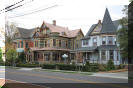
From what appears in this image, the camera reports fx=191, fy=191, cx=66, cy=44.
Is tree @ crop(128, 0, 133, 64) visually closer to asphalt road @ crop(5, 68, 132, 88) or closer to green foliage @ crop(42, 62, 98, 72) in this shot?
asphalt road @ crop(5, 68, 132, 88)

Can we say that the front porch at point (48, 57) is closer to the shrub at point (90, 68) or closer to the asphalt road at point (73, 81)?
the shrub at point (90, 68)

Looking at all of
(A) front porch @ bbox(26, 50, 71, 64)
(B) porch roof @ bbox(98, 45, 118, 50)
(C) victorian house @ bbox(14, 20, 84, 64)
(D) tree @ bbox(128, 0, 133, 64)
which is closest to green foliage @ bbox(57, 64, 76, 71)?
(B) porch roof @ bbox(98, 45, 118, 50)

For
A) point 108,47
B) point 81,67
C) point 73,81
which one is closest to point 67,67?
point 81,67

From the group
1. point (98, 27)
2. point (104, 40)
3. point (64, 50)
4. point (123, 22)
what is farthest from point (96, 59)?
point (123, 22)

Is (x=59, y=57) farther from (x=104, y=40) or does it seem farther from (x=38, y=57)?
(x=104, y=40)

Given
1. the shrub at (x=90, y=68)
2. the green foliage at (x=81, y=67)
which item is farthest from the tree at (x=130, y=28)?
the green foliage at (x=81, y=67)

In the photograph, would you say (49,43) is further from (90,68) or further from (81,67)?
(90,68)

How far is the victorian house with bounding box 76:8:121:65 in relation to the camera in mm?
37594

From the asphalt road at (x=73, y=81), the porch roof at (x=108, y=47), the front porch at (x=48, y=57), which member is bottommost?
the asphalt road at (x=73, y=81)

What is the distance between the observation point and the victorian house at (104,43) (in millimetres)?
37594

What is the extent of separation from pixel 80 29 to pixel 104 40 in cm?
1537

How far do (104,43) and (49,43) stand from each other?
50.3 feet

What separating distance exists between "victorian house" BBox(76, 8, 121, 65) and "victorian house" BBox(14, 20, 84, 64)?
18.8 ft

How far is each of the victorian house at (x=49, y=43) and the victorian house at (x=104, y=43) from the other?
18.8ft
